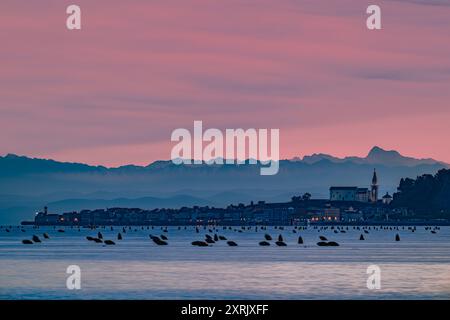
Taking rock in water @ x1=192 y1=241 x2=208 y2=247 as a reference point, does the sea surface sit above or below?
below

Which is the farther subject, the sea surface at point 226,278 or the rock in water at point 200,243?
the rock in water at point 200,243

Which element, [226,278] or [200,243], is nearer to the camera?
[226,278]

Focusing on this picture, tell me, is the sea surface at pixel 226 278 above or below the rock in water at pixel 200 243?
below

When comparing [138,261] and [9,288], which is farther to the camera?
[138,261]

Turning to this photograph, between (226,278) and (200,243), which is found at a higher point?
(200,243)

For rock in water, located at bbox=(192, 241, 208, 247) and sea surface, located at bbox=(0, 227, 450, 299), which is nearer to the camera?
sea surface, located at bbox=(0, 227, 450, 299)

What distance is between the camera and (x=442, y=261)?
110938mm

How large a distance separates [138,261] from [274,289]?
139 feet
